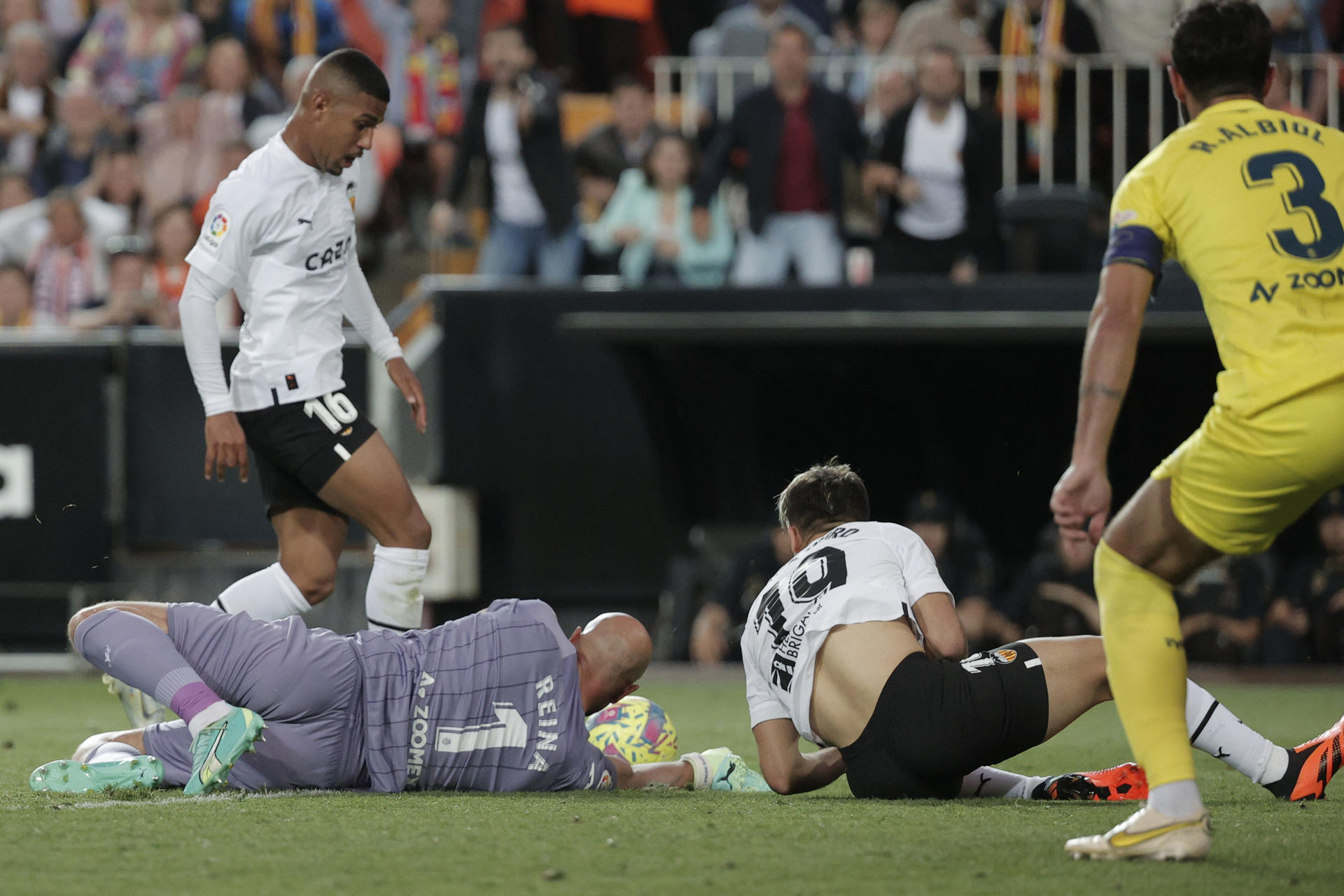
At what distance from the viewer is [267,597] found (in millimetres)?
5992

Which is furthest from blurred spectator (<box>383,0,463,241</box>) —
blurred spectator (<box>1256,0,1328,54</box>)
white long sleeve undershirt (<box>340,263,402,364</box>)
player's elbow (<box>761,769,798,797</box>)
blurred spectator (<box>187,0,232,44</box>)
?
player's elbow (<box>761,769,798,797</box>)

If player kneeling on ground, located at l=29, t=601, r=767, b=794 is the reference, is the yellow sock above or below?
above

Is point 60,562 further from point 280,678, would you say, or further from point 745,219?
point 280,678

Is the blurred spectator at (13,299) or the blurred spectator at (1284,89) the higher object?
the blurred spectator at (1284,89)

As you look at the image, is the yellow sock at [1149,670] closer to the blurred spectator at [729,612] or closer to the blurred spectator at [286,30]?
the blurred spectator at [729,612]

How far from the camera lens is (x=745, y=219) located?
1112 cm

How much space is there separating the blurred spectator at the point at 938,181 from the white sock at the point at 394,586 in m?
5.29

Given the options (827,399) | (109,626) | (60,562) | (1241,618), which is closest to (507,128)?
(827,399)

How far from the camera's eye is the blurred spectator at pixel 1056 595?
10.1 meters

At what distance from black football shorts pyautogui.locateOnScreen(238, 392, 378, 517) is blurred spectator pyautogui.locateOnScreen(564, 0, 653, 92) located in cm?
777

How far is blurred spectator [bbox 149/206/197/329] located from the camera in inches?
445

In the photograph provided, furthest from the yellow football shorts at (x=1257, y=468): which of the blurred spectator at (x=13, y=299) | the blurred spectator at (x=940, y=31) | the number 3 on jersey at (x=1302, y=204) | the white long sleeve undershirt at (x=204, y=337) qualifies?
the blurred spectator at (x=13, y=299)

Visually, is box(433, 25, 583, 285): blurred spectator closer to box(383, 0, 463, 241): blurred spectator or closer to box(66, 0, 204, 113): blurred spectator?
box(383, 0, 463, 241): blurred spectator

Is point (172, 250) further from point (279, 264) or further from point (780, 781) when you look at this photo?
point (780, 781)
